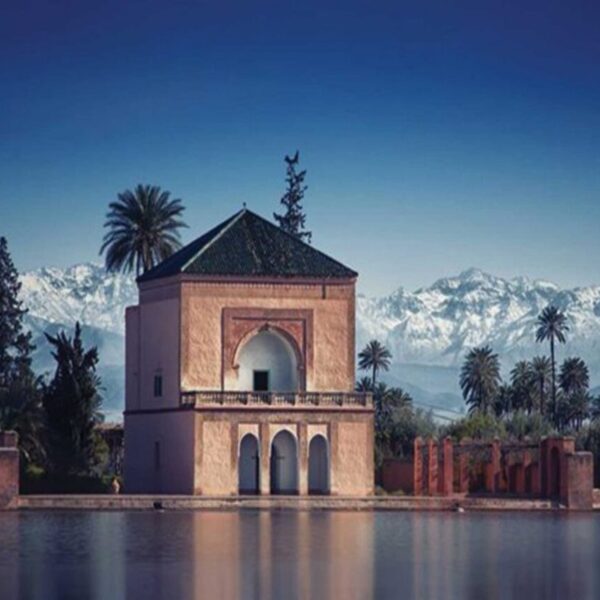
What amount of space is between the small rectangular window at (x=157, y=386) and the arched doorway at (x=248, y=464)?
12.6 feet

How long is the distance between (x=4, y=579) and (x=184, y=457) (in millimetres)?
31926

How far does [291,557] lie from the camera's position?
47969 mm

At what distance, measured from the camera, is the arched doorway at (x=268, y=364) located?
76387 millimetres

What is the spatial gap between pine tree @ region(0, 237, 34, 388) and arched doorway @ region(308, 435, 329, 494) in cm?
1718

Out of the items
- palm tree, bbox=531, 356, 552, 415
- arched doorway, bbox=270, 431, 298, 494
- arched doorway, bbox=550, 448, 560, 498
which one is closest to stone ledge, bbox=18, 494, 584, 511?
arched doorway, bbox=550, 448, 560, 498

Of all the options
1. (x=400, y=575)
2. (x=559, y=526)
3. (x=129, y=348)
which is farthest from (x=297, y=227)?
(x=400, y=575)

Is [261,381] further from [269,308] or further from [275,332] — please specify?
[269,308]

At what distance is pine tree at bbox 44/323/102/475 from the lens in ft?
249

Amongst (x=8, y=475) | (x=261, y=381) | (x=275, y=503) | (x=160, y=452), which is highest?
(x=261, y=381)

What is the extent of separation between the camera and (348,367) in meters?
76.5

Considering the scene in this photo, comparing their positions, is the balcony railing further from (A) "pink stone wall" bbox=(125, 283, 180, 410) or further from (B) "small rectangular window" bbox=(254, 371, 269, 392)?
(B) "small rectangular window" bbox=(254, 371, 269, 392)

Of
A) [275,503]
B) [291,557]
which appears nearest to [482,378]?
[275,503]

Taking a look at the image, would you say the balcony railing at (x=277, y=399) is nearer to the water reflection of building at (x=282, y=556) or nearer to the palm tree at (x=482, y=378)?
the water reflection of building at (x=282, y=556)

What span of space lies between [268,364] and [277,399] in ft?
8.72
